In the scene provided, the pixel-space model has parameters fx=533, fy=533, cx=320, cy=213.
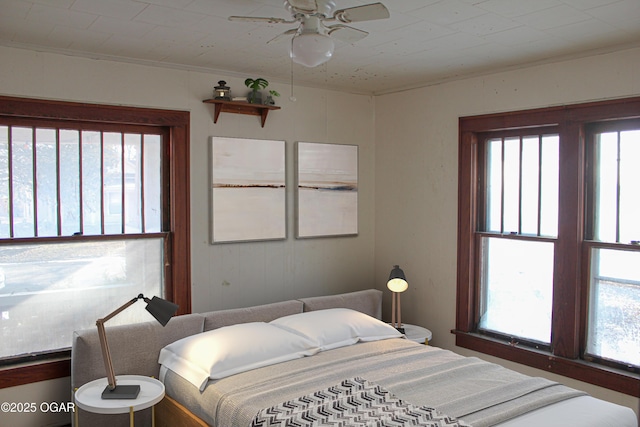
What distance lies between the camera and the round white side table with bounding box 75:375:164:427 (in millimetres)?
2799

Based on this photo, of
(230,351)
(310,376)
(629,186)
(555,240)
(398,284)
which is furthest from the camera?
Result: (398,284)

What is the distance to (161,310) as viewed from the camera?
293cm

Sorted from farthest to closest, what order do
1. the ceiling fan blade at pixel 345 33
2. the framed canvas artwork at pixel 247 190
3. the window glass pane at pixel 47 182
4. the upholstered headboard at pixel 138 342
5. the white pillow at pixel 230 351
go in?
the framed canvas artwork at pixel 247 190 → the window glass pane at pixel 47 182 → the upholstered headboard at pixel 138 342 → the white pillow at pixel 230 351 → the ceiling fan blade at pixel 345 33

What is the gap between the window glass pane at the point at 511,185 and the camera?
3.94 m

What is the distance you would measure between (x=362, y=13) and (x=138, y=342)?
2.44m

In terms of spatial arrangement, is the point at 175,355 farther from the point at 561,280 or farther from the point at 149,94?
the point at 561,280

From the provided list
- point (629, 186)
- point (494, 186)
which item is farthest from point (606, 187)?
point (494, 186)

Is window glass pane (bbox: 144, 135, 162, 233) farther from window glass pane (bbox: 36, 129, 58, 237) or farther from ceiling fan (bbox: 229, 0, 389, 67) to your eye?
ceiling fan (bbox: 229, 0, 389, 67)

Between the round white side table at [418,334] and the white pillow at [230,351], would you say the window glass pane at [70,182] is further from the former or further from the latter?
the round white side table at [418,334]

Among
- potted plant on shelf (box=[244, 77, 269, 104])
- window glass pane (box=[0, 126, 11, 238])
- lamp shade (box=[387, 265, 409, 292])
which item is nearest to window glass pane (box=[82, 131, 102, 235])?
window glass pane (box=[0, 126, 11, 238])

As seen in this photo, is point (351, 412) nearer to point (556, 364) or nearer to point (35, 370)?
point (556, 364)

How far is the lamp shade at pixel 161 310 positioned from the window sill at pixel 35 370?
1.03 meters

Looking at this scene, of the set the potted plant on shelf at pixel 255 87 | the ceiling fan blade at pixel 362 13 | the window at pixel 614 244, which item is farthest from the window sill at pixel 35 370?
the window at pixel 614 244

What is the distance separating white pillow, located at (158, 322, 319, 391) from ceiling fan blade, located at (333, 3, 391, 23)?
1995 mm
